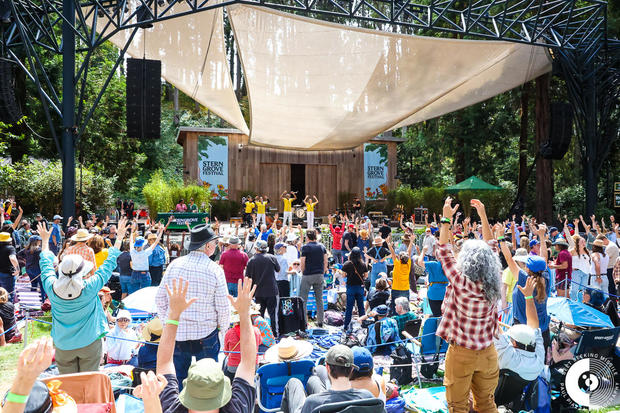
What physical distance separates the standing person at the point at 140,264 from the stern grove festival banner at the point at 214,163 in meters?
15.0

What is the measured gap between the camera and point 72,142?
11.3 meters

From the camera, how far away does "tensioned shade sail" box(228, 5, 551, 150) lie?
1132 centimetres

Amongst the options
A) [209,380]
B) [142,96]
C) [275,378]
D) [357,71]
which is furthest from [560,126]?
[209,380]

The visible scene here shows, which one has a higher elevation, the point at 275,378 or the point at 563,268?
the point at 563,268

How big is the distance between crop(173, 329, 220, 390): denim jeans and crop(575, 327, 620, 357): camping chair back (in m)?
3.42

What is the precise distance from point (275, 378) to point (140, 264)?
4.68 meters

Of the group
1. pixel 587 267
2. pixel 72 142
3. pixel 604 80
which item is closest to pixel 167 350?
pixel 587 267

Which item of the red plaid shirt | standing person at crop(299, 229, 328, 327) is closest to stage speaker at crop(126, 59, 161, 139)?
standing person at crop(299, 229, 328, 327)

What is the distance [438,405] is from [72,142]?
10.2 m

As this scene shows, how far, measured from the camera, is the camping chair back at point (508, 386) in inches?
144

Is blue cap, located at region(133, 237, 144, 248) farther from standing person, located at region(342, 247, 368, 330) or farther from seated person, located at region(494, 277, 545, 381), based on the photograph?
seated person, located at region(494, 277, 545, 381)

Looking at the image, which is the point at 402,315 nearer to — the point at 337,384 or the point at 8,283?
the point at 337,384

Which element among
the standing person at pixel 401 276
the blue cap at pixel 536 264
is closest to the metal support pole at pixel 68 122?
the standing person at pixel 401 276

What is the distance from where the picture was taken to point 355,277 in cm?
711
